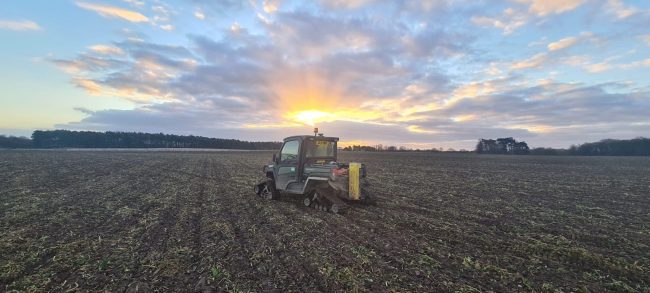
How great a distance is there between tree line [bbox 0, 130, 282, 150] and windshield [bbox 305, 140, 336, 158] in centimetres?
13010

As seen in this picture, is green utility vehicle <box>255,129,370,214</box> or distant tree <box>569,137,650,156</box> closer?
green utility vehicle <box>255,129,370,214</box>

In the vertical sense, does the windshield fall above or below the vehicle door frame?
above

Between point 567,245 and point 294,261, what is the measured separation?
21.0 feet

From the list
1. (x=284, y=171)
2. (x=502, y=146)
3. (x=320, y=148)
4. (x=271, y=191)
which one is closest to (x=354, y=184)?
(x=320, y=148)

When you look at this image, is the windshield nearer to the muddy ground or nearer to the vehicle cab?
the vehicle cab

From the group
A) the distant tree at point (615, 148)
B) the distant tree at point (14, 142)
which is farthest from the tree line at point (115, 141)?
the distant tree at point (615, 148)

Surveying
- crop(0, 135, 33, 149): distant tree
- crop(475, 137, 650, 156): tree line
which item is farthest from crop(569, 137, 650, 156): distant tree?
crop(0, 135, 33, 149): distant tree

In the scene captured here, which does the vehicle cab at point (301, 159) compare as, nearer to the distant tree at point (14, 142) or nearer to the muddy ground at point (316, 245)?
the muddy ground at point (316, 245)

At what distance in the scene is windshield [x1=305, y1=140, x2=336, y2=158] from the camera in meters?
12.7

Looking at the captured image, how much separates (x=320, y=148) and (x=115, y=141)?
157 metres

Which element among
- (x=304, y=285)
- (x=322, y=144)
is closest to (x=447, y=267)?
(x=304, y=285)

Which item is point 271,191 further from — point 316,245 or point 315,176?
point 316,245

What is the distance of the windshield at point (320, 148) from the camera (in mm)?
12699

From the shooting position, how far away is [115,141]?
467 ft
